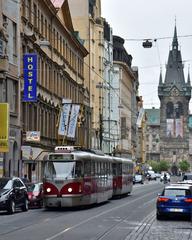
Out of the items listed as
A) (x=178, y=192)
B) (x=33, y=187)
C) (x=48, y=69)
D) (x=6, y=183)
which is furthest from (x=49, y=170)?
(x=48, y=69)

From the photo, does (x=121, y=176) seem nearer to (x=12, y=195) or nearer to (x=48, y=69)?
(x=48, y=69)

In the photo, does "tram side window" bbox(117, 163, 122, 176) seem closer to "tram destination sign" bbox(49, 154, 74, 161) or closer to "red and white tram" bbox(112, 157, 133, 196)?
"red and white tram" bbox(112, 157, 133, 196)

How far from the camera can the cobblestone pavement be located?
20641 mm

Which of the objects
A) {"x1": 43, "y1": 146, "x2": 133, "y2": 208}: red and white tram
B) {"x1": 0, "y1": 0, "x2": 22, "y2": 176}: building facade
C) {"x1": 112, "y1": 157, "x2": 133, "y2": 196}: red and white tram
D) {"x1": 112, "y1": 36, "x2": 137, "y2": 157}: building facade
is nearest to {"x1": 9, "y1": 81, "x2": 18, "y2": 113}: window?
{"x1": 0, "y1": 0, "x2": 22, "y2": 176}: building facade

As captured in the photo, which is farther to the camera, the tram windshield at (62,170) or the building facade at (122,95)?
the building facade at (122,95)

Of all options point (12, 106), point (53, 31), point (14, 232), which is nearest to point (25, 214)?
point (14, 232)

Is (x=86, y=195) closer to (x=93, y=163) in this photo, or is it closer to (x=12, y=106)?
(x=93, y=163)

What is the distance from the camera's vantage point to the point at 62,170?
3347 centimetres

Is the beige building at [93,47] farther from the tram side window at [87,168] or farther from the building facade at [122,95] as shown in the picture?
the tram side window at [87,168]

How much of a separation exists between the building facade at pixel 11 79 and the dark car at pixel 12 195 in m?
11.3

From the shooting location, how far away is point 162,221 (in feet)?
91.5

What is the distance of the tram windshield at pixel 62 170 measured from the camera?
3331 centimetres

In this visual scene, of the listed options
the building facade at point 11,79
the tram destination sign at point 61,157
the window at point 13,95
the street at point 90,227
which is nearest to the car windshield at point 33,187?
the tram destination sign at point 61,157

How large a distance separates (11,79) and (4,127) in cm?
502
